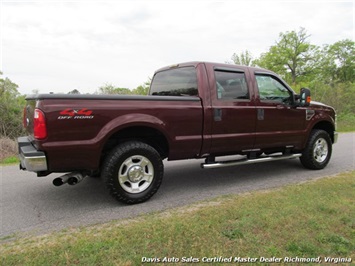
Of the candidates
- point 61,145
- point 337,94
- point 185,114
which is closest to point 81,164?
point 61,145

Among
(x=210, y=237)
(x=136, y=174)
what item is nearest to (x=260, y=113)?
(x=136, y=174)

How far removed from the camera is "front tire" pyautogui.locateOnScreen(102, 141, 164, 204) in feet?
12.2

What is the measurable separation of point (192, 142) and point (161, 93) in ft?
4.36

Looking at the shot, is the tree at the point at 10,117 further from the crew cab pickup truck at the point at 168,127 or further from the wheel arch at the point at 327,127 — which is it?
the wheel arch at the point at 327,127

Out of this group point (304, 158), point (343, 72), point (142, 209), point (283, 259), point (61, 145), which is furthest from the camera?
point (343, 72)

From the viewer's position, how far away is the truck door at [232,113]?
4492mm

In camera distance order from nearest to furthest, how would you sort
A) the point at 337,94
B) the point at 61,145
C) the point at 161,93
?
the point at 61,145, the point at 161,93, the point at 337,94

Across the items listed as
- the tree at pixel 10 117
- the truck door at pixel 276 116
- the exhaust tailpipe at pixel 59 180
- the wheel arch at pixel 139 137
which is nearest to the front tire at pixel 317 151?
the truck door at pixel 276 116

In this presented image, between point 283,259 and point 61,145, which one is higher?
point 61,145

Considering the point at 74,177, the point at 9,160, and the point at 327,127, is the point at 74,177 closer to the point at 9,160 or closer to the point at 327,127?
the point at 9,160

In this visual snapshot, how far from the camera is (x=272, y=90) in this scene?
5.25 meters

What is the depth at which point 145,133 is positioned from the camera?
4.20 m

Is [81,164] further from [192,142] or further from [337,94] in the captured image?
[337,94]

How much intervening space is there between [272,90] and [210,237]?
3315 millimetres
